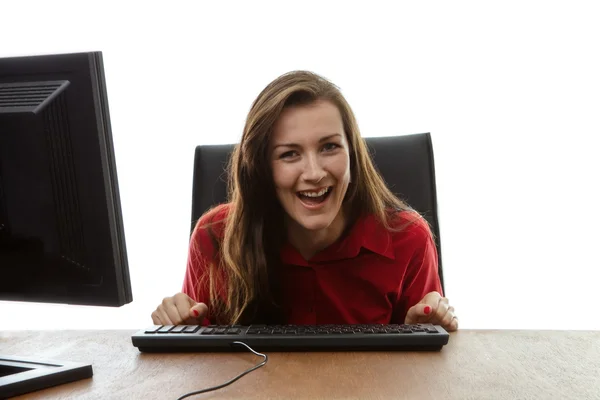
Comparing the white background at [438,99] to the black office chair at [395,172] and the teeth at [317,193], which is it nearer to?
the black office chair at [395,172]

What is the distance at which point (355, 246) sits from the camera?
1.41 meters

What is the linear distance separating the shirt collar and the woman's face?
99 mm

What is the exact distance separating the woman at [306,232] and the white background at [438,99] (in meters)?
0.86

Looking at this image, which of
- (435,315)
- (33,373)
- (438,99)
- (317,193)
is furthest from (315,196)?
(438,99)

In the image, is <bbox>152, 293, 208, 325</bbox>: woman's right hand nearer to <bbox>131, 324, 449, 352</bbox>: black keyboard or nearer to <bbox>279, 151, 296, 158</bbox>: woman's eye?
<bbox>131, 324, 449, 352</bbox>: black keyboard

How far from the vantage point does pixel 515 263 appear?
229 centimetres

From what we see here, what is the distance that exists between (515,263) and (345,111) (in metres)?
1.26

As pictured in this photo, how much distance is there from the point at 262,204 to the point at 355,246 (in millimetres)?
262

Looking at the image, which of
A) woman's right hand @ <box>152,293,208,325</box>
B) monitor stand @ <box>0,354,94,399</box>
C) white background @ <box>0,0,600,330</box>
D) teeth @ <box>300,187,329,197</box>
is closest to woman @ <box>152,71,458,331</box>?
teeth @ <box>300,187,329,197</box>

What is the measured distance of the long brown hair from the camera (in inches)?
52.8

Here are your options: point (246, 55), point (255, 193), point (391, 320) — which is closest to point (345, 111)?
point (255, 193)

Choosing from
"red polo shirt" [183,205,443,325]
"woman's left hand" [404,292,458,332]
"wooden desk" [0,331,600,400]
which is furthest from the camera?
"red polo shirt" [183,205,443,325]

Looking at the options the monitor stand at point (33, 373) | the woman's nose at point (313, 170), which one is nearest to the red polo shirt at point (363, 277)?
the woman's nose at point (313, 170)

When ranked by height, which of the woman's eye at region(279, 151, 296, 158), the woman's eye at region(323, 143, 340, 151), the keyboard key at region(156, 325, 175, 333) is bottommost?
the keyboard key at region(156, 325, 175, 333)
